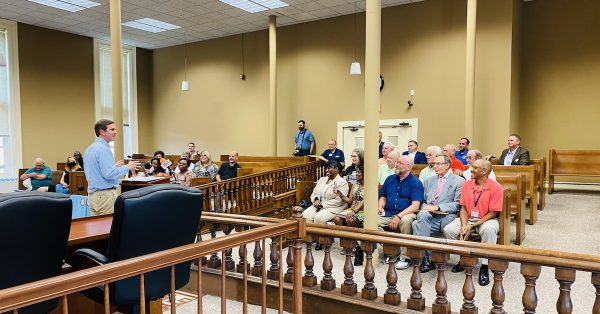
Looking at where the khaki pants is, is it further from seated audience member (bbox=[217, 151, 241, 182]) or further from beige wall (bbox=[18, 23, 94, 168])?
beige wall (bbox=[18, 23, 94, 168])

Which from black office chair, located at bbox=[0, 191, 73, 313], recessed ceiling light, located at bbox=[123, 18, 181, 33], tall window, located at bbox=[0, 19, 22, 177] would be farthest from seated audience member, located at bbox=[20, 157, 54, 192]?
black office chair, located at bbox=[0, 191, 73, 313]

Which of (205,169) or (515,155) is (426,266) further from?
(205,169)

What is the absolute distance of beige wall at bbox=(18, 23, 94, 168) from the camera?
10344 millimetres

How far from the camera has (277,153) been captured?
35.6 feet

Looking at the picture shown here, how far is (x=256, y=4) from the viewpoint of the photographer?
897 cm

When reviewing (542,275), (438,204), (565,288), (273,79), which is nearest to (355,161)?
(438,204)

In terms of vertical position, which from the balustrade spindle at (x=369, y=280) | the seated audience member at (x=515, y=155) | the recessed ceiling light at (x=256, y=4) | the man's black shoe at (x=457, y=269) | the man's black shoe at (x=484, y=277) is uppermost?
the recessed ceiling light at (x=256, y=4)

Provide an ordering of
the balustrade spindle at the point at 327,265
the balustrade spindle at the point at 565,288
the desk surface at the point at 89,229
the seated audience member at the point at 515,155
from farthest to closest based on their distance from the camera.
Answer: the seated audience member at the point at 515,155 → the balustrade spindle at the point at 327,265 → the desk surface at the point at 89,229 → the balustrade spindle at the point at 565,288

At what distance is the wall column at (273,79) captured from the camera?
968 centimetres

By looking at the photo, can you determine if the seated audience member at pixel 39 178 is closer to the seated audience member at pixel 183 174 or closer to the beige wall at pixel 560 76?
the seated audience member at pixel 183 174

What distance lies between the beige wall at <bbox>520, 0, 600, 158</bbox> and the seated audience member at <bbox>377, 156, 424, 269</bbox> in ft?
18.7

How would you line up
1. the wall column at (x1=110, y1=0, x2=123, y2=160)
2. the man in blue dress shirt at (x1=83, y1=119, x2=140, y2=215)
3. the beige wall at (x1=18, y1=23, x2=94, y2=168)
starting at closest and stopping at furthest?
the man in blue dress shirt at (x1=83, y1=119, x2=140, y2=215) < the wall column at (x1=110, y1=0, x2=123, y2=160) < the beige wall at (x1=18, y1=23, x2=94, y2=168)

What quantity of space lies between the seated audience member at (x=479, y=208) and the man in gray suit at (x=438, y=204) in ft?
0.45

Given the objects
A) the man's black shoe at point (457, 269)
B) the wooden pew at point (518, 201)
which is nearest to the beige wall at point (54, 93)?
the man's black shoe at point (457, 269)
